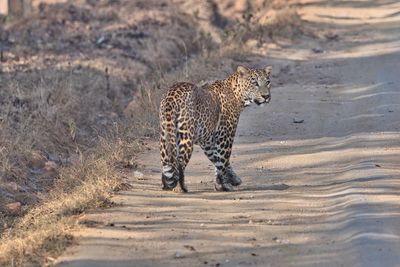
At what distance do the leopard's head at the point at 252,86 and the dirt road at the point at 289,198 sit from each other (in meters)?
1.05

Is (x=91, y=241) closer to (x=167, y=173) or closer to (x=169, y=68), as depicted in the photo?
(x=167, y=173)

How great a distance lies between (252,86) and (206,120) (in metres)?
0.84

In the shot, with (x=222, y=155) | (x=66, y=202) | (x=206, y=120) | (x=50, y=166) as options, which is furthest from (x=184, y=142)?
(x=50, y=166)

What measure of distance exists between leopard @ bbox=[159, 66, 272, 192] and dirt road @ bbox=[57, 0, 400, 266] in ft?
0.94

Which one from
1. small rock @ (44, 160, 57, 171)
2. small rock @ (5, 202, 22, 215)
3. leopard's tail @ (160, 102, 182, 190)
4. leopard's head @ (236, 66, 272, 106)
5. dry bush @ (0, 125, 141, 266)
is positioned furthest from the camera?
small rock @ (44, 160, 57, 171)

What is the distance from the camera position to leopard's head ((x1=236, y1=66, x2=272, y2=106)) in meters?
11.9

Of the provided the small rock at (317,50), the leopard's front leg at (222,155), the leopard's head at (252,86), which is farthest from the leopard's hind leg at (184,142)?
the small rock at (317,50)

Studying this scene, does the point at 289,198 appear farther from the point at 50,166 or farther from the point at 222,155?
the point at 50,166

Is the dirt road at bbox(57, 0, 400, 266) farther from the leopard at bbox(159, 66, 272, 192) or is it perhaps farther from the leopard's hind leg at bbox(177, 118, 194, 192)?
the leopard's hind leg at bbox(177, 118, 194, 192)

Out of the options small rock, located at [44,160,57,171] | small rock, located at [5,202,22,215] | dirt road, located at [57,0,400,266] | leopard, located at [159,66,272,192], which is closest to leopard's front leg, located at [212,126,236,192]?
leopard, located at [159,66,272,192]

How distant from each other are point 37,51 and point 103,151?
8.86 metres

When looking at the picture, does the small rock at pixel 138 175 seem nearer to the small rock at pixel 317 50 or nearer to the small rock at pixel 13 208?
the small rock at pixel 13 208

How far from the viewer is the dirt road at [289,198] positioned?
28.5ft

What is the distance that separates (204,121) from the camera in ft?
37.2
